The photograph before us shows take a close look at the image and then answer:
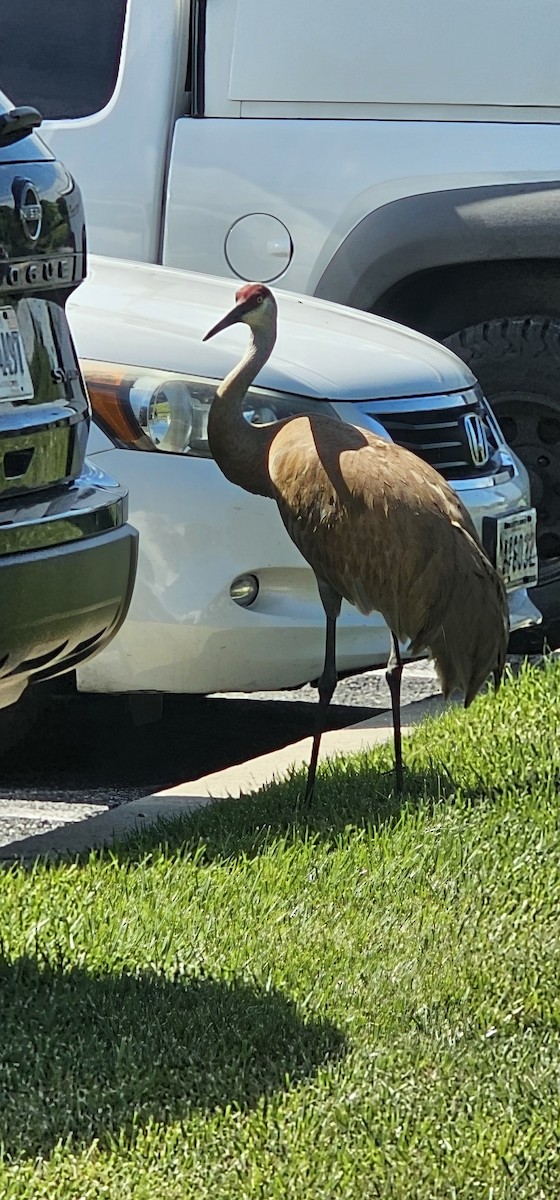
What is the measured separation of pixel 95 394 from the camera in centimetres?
520

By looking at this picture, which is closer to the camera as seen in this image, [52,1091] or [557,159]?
[52,1091]

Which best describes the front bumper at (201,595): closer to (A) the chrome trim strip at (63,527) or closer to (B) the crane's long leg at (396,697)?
(B) the crane's long leg at (396,697)

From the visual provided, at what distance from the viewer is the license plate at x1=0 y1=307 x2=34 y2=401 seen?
3725 millimetres

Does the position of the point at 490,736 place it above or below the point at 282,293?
below

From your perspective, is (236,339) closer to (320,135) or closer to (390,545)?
(390,545)

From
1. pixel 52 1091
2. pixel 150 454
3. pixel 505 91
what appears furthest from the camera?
pixel 505 91

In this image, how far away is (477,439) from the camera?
6004 millimetres

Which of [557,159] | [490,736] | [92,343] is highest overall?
[557,159]

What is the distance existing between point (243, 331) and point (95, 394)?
0.76m

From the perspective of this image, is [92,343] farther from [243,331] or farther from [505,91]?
[505,91]

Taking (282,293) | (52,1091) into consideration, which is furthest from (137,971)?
(282,293)

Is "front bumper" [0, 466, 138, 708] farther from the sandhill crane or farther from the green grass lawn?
the sandhill crane

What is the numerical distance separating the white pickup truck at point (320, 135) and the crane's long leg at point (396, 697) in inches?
79.0

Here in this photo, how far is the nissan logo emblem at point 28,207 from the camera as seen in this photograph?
3662 millimetres
